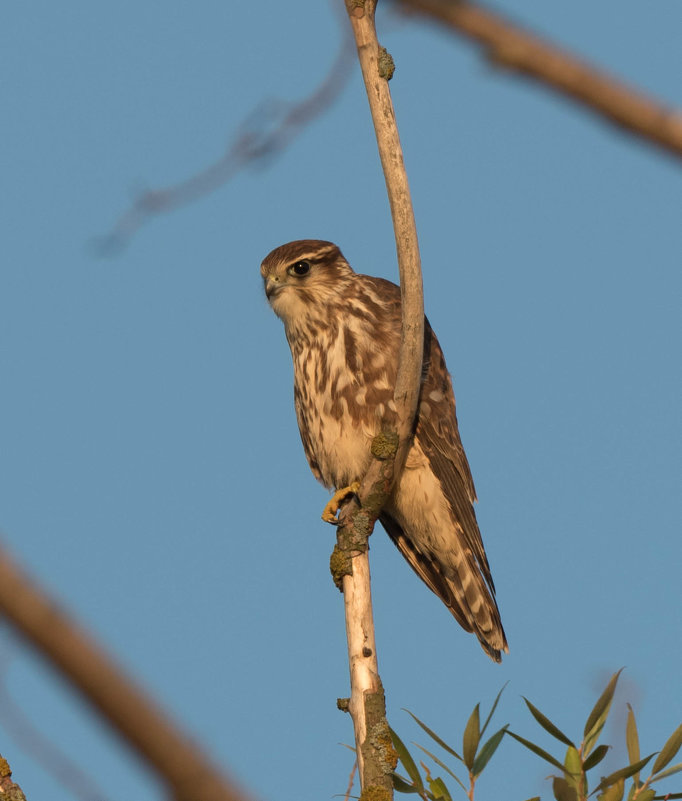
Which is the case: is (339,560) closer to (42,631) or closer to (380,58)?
(380,58)

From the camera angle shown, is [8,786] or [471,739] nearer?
[8,786]

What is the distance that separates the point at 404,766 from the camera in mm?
3260

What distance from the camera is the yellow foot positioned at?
14.5ft

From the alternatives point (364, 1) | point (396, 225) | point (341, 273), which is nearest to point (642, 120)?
point (364, 1)

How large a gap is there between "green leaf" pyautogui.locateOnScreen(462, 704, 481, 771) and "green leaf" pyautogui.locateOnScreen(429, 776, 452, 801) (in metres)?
0.10

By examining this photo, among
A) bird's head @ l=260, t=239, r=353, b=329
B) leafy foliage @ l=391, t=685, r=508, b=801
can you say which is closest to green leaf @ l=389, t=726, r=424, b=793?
leafy foliage @ l=391, t=685, r=508, b=801

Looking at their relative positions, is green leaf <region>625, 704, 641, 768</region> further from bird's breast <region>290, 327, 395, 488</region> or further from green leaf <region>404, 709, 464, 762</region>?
bird's breast <region>290, 327, 395, 488</region>

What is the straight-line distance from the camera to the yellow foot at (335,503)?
441 cm

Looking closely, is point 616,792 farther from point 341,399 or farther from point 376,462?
point 341,399

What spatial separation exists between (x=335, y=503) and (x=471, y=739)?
154 cm

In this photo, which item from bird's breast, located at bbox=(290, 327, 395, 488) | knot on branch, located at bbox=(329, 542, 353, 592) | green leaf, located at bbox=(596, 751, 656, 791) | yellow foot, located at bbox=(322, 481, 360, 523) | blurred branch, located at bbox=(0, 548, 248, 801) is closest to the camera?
blurred branch, located at bbox=(0, 548, 248, 801)

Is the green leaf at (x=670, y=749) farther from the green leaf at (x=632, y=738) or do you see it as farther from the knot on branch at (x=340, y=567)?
the knot on branch at (x=340, y=567)

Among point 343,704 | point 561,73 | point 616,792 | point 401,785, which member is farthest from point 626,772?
point 561,73

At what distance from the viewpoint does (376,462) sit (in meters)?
4.04
